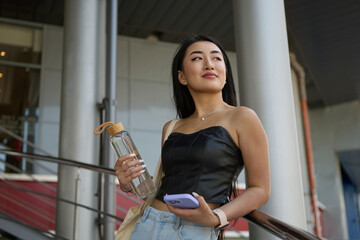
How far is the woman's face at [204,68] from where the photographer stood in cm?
162

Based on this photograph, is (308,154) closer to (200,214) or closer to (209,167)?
(209,167)

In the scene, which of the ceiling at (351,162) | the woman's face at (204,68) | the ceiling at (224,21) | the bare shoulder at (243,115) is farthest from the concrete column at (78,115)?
the ceiling at (351,162)

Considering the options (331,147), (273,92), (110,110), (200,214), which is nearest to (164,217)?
(200,214)

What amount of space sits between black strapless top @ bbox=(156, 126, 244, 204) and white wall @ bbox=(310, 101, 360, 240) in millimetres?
10066

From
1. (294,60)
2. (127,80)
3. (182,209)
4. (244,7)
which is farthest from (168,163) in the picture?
(294,60)

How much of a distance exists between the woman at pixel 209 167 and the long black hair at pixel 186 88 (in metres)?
0.11

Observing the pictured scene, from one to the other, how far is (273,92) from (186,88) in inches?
28.6

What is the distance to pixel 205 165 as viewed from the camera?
1.44 m

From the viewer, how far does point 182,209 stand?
1.31 meters

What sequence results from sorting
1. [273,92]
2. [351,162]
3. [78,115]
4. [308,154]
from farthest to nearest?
[351,162] < [308,154] < [78,115] < [273,92]

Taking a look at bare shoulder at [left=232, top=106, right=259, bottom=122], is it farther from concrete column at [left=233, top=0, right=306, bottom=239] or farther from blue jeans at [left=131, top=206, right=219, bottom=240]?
concrete column at [left=233, top=0, right=306, bottom=239]

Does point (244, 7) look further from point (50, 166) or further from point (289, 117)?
point (50, 166)

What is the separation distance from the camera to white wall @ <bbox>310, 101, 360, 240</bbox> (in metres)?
10.9

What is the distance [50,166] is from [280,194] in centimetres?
486
